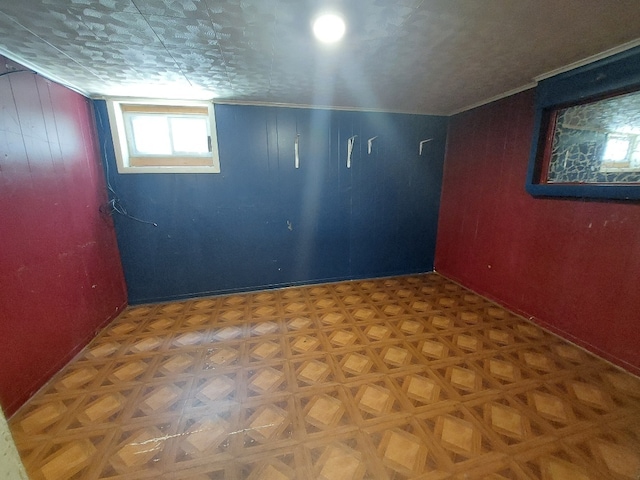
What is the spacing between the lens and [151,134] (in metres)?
2.75

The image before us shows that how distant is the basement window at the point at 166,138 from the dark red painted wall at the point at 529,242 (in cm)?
303

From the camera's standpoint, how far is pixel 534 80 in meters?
2.16

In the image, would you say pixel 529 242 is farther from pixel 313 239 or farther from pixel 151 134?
pixel 151 134

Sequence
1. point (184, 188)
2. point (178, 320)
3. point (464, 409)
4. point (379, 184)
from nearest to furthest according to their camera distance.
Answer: point (464, 409) → point (178, 320) → point (184, 188) → point (379, 184)

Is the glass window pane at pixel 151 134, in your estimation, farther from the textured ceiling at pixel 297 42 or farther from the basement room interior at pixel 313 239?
the textured ceiling at pixel 297 42

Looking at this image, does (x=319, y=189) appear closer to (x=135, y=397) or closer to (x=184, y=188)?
(x=184, y=188)

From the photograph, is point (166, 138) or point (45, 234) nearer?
point (45, 234)

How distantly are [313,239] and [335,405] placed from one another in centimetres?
202

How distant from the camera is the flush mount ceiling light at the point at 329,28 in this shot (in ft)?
4.30

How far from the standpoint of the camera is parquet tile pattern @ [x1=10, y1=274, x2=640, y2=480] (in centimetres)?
120

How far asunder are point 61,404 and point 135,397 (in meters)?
0.44

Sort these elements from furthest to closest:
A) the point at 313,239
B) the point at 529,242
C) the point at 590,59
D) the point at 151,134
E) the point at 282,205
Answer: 1. the point at 313,239
2. the point at 282,205
3. the point at 151,134
4. the point at 529,242
5. the point at 590,59

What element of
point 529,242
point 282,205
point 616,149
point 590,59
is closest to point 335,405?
point 282,205

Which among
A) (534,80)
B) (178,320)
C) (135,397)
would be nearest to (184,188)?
(178,320)
